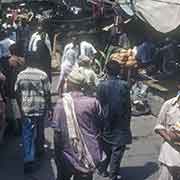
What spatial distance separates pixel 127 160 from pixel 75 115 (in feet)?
11.6

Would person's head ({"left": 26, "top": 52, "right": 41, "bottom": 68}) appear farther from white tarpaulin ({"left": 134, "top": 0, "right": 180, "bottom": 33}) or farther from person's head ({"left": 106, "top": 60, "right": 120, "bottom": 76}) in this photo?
white tarpaulin ({"left": 134, "top": 0, "right": 180, "bottom": 33})

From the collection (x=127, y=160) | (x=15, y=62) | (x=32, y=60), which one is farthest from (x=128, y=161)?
(x=15, y=62)

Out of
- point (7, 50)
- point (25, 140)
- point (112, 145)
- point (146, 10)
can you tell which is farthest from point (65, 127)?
point (146, 10)

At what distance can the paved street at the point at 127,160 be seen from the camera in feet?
31.0

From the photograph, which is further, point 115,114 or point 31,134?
point 31,134

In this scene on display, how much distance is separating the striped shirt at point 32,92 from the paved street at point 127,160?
0.99 meters

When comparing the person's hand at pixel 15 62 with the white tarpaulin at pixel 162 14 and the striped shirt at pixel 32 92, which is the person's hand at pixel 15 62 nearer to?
the striped shirt at pixel 32 92

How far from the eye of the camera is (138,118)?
13.0 m

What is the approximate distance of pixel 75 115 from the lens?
6926mm

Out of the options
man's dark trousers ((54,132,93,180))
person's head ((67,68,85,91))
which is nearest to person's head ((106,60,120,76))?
person's head ((67,68,85,91))

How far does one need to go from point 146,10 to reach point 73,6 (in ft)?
25.9

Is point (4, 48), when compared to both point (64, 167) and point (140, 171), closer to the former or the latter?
point (140, 171)

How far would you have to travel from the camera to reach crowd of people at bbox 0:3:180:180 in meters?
6.94

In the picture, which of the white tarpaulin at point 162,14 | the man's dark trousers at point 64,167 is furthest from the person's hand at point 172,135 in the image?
the white tarpaulin at point 162,14
